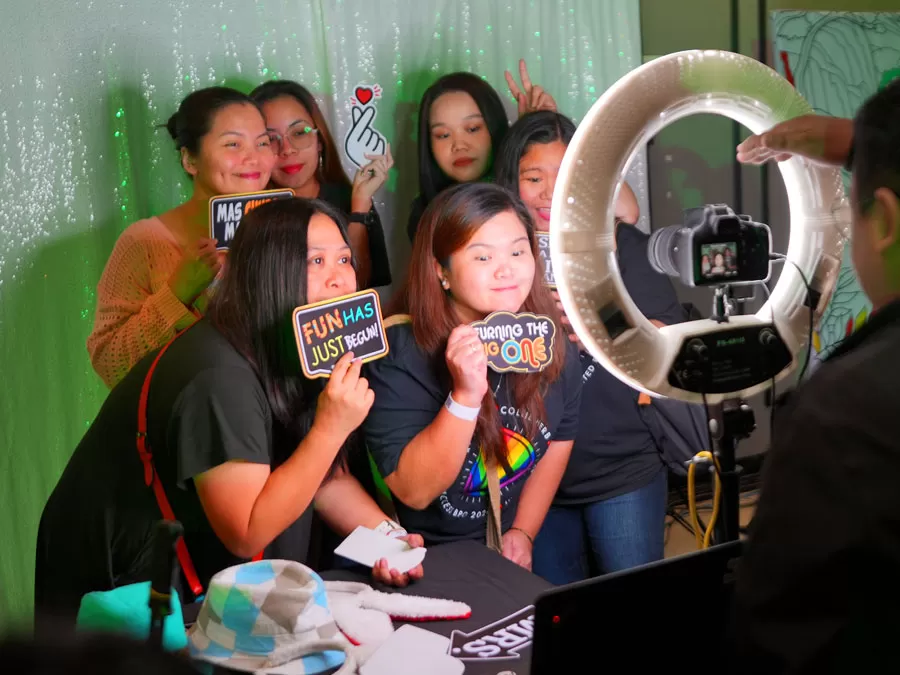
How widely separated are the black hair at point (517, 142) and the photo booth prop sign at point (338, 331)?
1.64 feet

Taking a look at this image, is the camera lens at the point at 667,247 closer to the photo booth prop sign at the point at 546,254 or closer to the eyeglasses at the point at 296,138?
the photo booth prop sign at the point at 546,254

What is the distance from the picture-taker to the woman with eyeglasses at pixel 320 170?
6.71ft

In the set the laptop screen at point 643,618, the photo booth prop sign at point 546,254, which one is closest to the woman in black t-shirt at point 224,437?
the photo booth prop sign at point 546,254

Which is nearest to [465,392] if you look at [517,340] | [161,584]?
[517,340]

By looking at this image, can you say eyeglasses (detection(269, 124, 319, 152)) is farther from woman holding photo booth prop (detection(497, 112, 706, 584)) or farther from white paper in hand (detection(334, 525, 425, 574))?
white paper in hand (detection(334, 525, 425, 574))

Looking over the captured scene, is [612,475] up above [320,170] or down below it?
below

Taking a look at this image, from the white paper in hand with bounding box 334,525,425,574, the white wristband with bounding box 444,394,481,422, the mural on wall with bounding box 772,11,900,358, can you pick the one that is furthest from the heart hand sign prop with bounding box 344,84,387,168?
the mural on wall with bounding box 772,11,900,358

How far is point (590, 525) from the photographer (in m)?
2.46

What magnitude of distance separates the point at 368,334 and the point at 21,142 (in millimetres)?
827

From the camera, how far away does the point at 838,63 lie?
319 centimetres

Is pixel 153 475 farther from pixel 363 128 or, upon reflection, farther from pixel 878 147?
pixel 878 147

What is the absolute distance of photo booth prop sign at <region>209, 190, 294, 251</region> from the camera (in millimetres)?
1956

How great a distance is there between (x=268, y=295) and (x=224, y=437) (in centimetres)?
32

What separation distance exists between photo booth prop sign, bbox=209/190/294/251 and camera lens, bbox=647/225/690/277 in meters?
0.87
